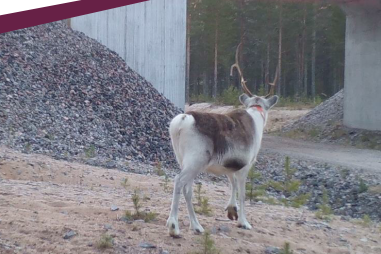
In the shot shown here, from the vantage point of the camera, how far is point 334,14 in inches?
1631

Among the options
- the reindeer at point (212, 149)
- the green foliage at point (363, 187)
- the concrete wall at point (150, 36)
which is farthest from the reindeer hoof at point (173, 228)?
the concrete wall at point (150, 36)

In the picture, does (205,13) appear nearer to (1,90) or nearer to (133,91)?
(133,91)

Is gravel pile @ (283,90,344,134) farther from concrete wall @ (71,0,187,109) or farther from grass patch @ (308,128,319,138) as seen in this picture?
concrete wall @ (71,0,187,109)

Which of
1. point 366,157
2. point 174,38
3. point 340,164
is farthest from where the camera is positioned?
point 174,38

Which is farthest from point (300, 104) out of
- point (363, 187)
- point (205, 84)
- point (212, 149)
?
point (212, 149)

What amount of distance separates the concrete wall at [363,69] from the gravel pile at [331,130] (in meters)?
0.44

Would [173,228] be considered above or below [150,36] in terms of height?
below

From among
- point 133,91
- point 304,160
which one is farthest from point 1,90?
point 304,160

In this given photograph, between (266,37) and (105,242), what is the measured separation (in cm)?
3853

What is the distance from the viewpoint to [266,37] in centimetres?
4284

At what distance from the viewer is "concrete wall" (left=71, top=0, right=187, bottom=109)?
19.4 m

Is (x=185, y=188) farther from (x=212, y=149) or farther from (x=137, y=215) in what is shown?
(x=137, y=215)

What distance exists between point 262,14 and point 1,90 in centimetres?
2941

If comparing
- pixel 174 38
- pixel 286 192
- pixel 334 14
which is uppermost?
pixel 334 14
